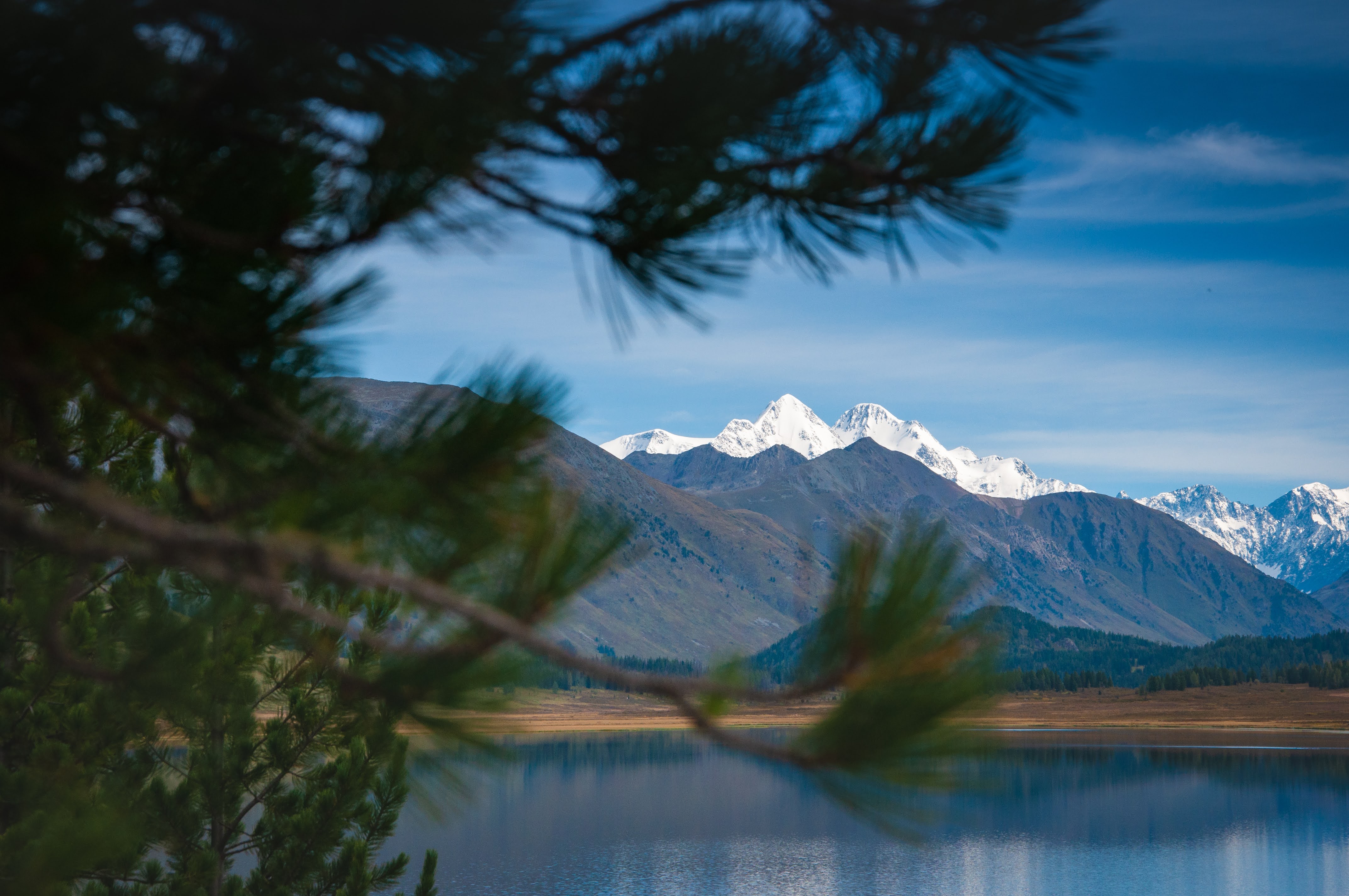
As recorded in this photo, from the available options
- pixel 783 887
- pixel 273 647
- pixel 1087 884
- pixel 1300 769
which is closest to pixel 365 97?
pixel 273 647

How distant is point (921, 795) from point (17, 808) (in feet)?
36.1

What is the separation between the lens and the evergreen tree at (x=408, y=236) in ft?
8.71

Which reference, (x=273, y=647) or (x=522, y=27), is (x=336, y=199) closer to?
(x=522, y=27)

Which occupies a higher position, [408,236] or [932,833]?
[408,236]

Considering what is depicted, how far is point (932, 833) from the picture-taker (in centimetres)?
3256

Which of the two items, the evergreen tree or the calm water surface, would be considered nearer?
the evergreen tree

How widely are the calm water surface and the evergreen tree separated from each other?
104 ft

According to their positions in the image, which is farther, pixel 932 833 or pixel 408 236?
pixel 932 833

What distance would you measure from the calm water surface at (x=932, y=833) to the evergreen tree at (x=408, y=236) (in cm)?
3182

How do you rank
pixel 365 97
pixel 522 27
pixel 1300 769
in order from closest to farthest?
pixel 522 27, pixel 365 97, pixel 1300 769

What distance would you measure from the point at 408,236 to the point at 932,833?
111ft

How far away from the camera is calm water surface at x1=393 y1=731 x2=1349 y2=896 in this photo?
194 feet

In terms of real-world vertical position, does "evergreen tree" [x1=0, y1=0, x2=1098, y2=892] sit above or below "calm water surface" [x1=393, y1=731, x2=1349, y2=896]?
above

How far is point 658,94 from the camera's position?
3271 mm
